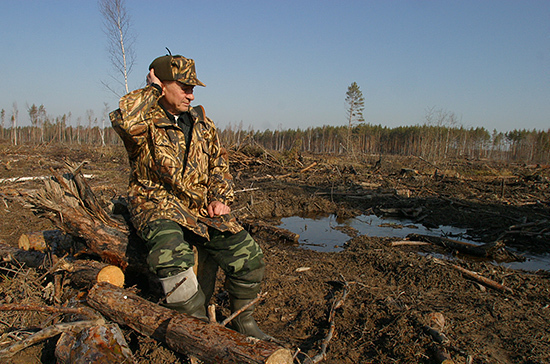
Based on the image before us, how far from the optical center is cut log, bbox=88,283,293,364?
2041 millimetres

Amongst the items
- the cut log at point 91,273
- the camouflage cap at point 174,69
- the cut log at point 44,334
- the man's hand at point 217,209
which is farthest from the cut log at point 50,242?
the camouflage cap at point 174,69

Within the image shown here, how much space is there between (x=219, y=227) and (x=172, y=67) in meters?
1.38

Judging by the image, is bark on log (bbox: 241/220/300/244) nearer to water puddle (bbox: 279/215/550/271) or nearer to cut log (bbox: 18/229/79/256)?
water puddle (bbox: 279/215/550/271)

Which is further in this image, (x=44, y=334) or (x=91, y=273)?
(x=91, y=273)

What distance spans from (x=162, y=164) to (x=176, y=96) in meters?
0.60

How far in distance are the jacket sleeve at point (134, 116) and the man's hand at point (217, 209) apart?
0.80 metres

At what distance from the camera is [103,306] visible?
2.68m

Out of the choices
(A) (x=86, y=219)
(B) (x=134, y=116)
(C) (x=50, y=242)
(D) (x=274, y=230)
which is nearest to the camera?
(B) (x=134, y=116)

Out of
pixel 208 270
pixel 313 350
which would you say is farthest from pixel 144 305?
pixel 313 350

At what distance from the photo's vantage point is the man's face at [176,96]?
9.34ft

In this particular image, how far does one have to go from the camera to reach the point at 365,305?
3357 mm

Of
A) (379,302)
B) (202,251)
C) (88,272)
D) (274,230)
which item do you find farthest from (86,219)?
(274,230)

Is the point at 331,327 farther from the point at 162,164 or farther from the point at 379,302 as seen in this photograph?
the point at 162,164

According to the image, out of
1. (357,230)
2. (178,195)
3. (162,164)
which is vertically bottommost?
(357,230)
